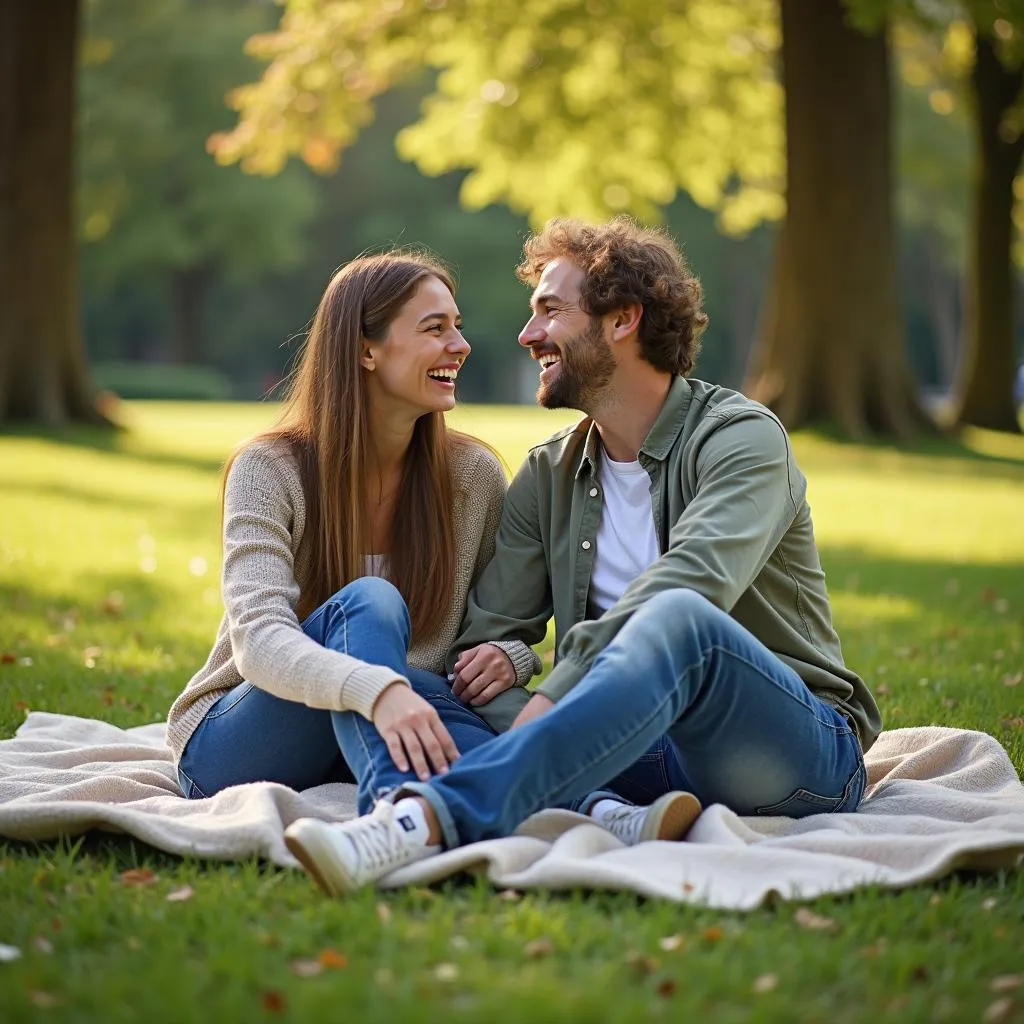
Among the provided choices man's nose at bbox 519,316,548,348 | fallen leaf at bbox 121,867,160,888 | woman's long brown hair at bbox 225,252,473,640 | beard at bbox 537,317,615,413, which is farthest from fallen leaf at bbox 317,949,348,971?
man's nose at bbox 519,316,548,348

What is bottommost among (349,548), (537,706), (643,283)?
(537,706)

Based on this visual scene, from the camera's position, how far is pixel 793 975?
9.67ft

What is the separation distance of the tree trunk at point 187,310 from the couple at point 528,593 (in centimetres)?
4452

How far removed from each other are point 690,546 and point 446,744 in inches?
32.7

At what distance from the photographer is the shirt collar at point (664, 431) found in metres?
4.38

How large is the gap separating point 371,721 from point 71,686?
2.81 meters

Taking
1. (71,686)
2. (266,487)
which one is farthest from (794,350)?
(266,487)

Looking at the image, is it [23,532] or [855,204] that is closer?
[23,532]

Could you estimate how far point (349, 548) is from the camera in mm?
4520

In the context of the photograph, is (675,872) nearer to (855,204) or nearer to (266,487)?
(266,487)

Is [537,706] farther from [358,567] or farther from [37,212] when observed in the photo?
[37,212]

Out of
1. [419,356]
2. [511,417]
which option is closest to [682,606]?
[419,356]

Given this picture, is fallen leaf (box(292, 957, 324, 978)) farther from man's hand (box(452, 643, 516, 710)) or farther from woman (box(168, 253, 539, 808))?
man's hand (box(452, 643, 516, 710))

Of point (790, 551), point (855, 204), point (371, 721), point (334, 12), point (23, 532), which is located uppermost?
point (334, 12)
